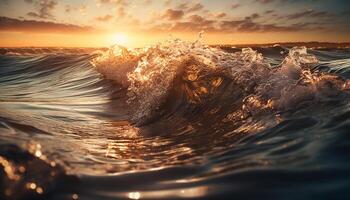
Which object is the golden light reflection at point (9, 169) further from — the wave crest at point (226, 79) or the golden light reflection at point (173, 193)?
A: the wave crest at point (226, 79)

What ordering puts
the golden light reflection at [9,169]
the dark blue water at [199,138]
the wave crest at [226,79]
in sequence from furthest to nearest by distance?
1. the wave crest at [226,79]
2. the golden light reflection at [9,169]
3. the dark blue water at [199,138]

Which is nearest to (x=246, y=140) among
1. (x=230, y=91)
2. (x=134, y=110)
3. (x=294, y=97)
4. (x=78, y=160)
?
(x=294, y=97)

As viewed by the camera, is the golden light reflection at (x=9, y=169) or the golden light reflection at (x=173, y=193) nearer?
the golden light reflection at (x=173, y=193)

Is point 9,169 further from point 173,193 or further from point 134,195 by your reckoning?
point 173,193

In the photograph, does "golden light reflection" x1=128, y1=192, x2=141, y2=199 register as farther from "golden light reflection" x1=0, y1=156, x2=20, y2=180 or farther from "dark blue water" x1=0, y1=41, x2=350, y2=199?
"golden light reflection" x1=0, y1=156, x2=20, y2=180

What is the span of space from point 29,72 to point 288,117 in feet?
51.3

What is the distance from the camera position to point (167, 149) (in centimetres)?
335

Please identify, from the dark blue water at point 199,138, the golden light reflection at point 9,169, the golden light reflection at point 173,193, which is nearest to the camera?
the golden light reflection at point 173,193

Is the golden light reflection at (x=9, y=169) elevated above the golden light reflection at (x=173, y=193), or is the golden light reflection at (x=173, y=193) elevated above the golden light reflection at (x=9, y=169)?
the golden light reflection at (x=9, y=169)

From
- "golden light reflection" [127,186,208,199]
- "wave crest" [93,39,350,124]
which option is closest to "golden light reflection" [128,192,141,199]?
"golden light reflection" [127,186,208,199]

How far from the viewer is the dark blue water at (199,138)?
83.7 inches

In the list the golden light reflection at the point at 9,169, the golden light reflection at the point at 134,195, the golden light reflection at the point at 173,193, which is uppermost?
the golden light reflection at the point at 9,169

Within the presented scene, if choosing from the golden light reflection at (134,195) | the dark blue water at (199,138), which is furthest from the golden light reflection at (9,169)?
the golden light reflection at (134,195)

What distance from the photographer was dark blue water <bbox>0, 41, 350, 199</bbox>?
6.97 feet
